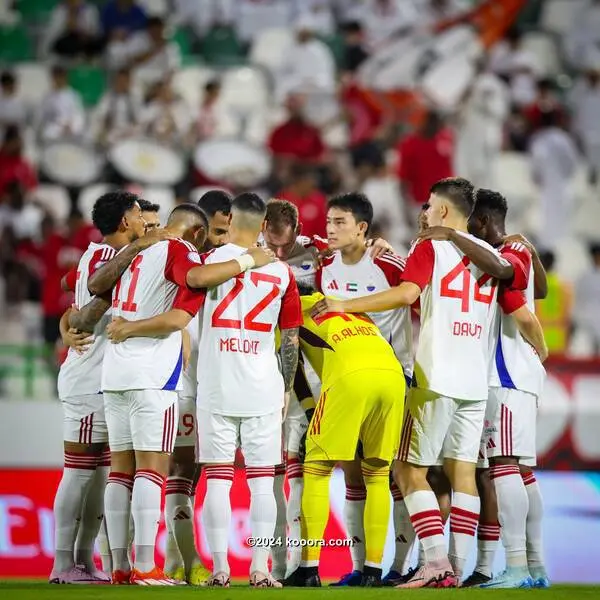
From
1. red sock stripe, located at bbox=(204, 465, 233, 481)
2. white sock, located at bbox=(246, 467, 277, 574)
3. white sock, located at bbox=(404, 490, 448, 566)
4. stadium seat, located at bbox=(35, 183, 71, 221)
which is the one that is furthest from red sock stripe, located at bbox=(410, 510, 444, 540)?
stadium seat, located at bbox=(35, 183, 71, 221)

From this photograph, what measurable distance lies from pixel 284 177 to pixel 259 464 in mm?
9186

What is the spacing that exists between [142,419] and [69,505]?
2.99ft

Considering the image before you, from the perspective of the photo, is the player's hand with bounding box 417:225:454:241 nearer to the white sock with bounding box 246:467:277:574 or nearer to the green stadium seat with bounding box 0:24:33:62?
the white sock with bounding box 246:467:277:574

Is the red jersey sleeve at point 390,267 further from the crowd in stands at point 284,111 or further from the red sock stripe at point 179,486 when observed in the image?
the crowd in stands at point 284,111

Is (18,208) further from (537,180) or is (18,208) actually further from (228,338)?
(228,338)

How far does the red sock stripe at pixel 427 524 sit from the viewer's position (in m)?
7.54

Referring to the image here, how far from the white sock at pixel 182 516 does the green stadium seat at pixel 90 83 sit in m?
10.6

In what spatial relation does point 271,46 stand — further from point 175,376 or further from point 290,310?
point 175,376

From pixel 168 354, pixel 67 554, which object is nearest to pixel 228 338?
pixel 168 354

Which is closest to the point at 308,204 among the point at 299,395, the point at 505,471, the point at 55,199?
the point at 55,199

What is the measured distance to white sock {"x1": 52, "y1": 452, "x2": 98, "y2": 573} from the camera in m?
8.06

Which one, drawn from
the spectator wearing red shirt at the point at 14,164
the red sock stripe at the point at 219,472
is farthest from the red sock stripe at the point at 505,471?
the spectator wearing red shirt at the point at 14,164

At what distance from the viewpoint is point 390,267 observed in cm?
831

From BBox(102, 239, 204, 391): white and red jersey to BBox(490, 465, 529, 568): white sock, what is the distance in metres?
2.06
